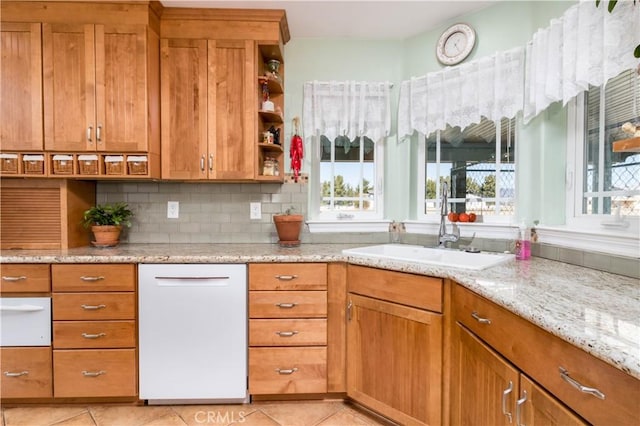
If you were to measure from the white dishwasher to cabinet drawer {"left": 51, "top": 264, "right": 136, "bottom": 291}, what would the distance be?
10 centimetres

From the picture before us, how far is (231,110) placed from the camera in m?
2.12

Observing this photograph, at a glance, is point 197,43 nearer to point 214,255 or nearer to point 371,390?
point 214,255

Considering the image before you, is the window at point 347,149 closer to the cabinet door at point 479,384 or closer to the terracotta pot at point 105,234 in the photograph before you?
the cabinet door at point 479,384

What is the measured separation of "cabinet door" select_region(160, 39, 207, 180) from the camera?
82.6 inches

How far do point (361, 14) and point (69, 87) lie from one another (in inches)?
74.9

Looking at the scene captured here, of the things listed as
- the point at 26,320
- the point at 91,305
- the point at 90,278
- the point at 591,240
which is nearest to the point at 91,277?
the point at 90,278

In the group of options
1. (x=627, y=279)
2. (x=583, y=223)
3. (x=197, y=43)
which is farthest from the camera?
(x=197, y=43)

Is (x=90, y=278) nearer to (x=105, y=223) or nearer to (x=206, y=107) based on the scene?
(x=105, y=223)

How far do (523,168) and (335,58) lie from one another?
1507mm

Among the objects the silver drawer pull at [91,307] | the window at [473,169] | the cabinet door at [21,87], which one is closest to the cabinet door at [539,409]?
the window at [473,169]

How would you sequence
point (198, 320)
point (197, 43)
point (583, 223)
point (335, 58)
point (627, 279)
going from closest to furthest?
point (627, 279), point (583, 223), point (198, 320), point (197, 43), point (335, 58)

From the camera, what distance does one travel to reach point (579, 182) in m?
1.73

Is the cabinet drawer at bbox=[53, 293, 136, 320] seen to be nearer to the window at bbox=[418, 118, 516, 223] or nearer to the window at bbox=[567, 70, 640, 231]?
the window at bbox=[418, 118, 516, 223]

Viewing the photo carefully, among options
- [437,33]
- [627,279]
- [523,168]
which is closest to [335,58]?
[437,33]
